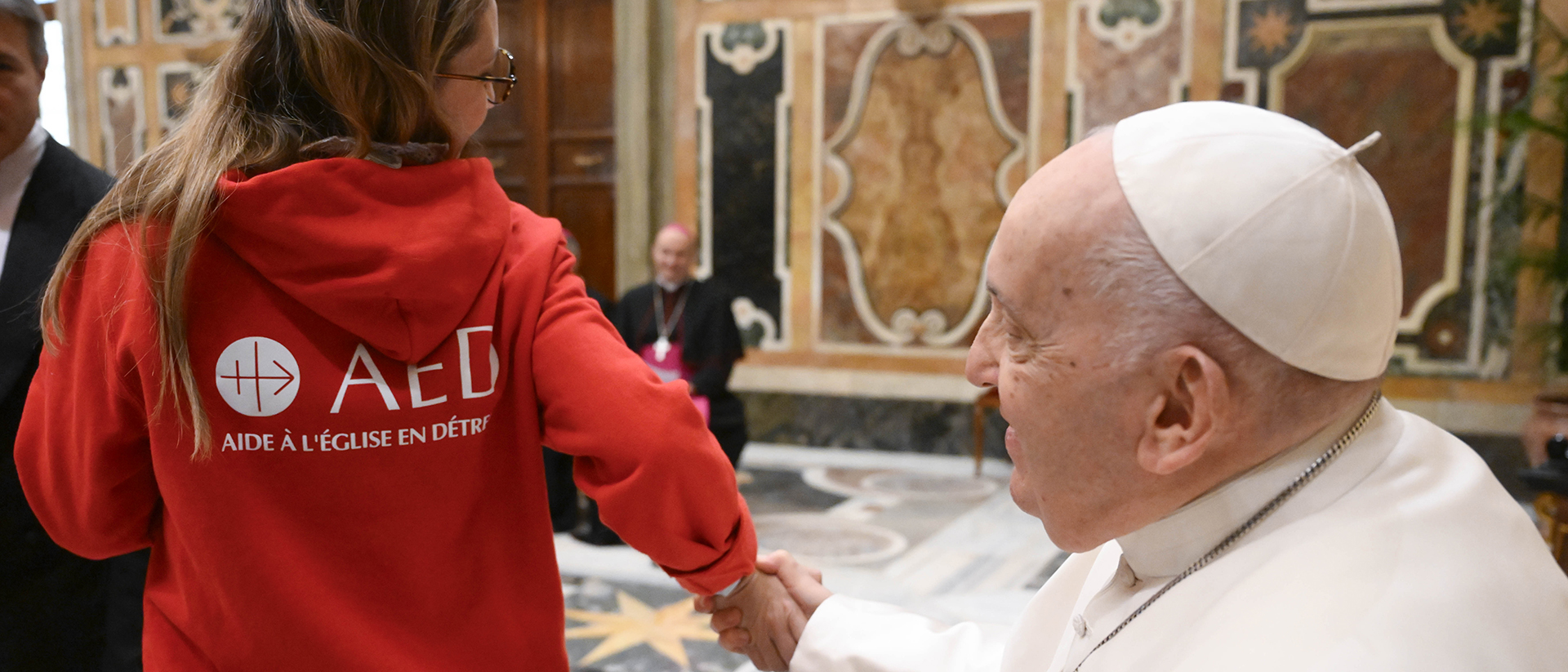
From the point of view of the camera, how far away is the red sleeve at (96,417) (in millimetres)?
1183

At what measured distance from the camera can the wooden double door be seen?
793 centimetres

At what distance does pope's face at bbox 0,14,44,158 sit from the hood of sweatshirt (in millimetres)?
922

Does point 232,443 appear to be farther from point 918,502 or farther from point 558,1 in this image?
point 558,1

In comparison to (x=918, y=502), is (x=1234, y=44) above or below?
above

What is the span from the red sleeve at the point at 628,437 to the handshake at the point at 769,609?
0.83 feet

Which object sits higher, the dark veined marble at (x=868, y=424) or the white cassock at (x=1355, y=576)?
the white cassock at (x=1355, y=576)

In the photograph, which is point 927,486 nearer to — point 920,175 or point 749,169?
point 920,175

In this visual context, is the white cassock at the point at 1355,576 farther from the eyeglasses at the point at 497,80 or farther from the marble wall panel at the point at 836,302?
the marble wall panel at the point at 836,302

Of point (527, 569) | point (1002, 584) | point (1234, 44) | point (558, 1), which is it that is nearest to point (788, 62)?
point (558, 1)

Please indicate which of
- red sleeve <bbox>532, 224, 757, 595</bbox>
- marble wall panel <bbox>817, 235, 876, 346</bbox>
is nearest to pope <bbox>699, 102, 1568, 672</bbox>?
red sleeve <bbox>532, 224, 757, 595</bbox>

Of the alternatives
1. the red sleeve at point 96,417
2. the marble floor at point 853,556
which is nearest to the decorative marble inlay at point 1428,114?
the marble floor at point 853,556

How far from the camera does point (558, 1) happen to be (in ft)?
26.1

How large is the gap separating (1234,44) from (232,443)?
21.2ft

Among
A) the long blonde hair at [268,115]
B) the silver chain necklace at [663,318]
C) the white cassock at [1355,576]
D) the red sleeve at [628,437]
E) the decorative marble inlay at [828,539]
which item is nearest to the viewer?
the white cassock at [1355,576]
